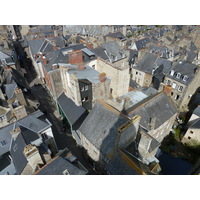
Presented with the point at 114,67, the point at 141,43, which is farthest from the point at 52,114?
the point at 141,43

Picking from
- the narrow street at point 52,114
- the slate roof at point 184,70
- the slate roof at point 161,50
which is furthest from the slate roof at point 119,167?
the slate roof at point 161,50

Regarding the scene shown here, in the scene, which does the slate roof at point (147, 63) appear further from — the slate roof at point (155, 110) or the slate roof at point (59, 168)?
the slate roof at point (59, 168)

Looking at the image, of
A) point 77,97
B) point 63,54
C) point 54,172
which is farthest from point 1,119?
point 63,54

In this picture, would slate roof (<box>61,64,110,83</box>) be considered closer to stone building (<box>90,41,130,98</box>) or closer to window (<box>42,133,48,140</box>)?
stone building (<box>90,41,130,98</box>)

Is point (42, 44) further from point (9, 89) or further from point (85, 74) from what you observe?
point (85, 74)

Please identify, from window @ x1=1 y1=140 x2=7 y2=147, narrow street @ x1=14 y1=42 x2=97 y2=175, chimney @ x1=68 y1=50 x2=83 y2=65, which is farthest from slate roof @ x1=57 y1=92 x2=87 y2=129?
window @ x1=1 y1=140 x2=7 y2=147
